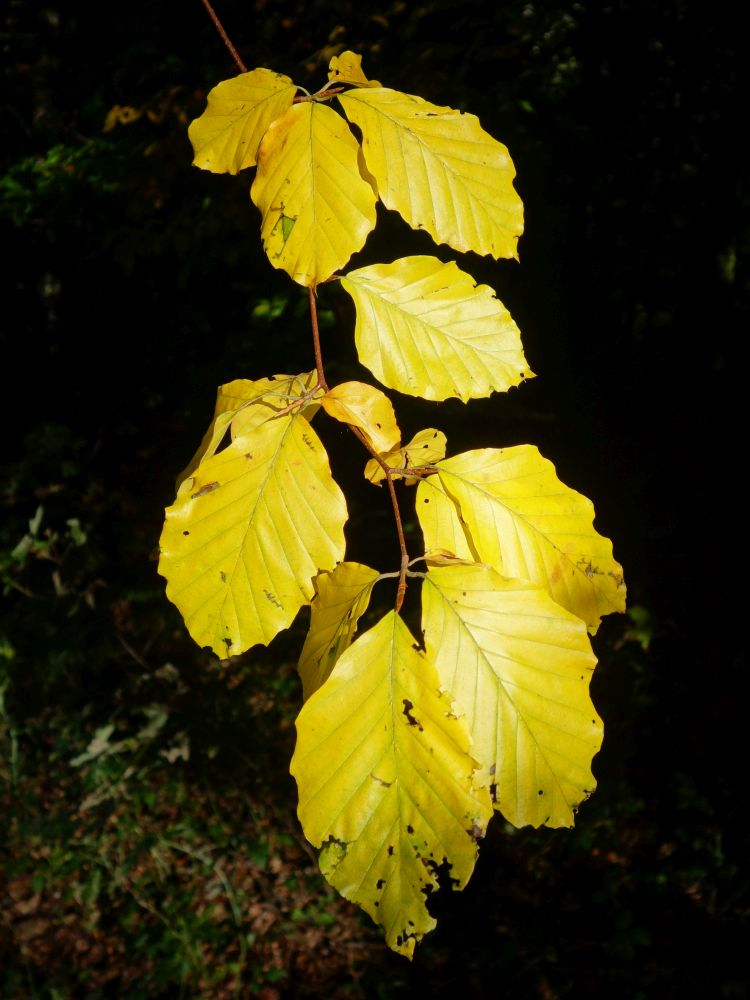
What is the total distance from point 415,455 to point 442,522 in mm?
89

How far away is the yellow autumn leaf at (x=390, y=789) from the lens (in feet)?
1.51

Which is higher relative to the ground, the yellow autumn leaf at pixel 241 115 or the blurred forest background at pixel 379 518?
the yellow autumn leaf at pixel 241 115

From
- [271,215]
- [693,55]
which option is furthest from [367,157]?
[693,55]

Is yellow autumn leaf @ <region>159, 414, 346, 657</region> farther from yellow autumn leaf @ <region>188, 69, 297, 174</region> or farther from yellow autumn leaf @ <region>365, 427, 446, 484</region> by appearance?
yellow autumn leaf @ <region>188, 69, 297, 174</region>

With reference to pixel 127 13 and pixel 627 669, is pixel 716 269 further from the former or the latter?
pixel 127 13

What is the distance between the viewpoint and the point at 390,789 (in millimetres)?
470

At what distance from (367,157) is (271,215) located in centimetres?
9

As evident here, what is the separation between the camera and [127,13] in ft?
5.98

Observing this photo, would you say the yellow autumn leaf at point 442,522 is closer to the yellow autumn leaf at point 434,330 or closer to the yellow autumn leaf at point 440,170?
the yellow autumn leaf at point 434,330

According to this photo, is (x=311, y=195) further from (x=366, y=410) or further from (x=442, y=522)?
(x=442, y=522)

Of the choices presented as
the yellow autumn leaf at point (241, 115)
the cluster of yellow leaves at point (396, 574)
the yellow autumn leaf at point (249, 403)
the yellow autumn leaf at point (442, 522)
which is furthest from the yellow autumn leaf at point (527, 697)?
the yellow autumn leaf at point (241, 115)

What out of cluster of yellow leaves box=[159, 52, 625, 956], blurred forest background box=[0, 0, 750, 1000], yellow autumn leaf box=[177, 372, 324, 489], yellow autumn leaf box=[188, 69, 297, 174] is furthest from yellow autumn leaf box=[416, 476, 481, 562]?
blurred forest background box=[0, 0, 750, 1000]

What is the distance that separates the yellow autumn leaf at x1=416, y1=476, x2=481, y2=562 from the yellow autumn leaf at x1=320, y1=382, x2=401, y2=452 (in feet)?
0.19

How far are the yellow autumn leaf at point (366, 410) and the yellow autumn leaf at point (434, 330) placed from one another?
3cm
